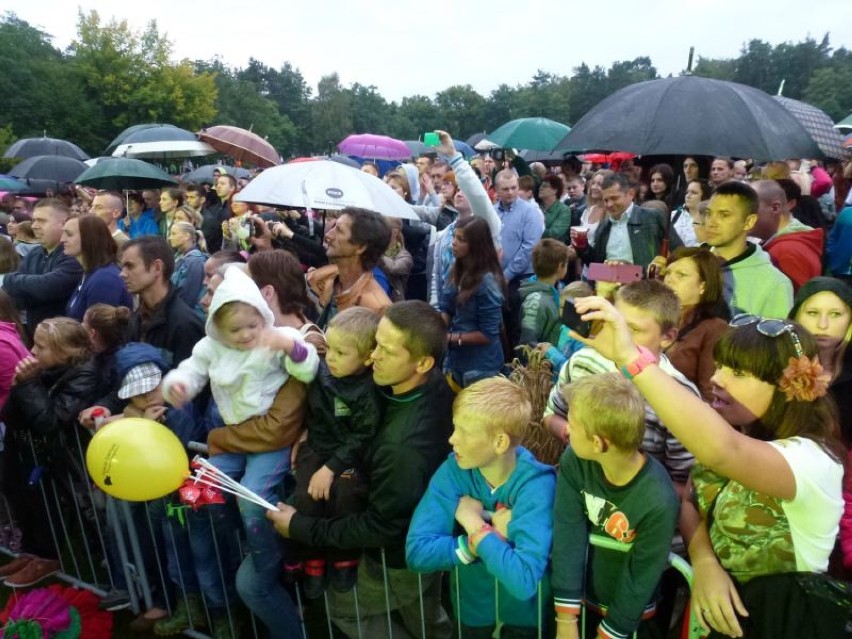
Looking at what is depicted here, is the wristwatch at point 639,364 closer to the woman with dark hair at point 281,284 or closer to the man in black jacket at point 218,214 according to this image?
the woman with dark hair at point 281,284

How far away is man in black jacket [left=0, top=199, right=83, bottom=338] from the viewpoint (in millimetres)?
4645

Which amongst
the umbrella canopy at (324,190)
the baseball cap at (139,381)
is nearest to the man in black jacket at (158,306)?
the baseball cap at (139,381)

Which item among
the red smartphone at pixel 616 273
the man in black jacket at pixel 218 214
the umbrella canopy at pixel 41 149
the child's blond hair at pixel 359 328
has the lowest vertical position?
the child's blond hair at pixel 359 328

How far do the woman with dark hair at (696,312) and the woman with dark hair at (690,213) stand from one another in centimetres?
286

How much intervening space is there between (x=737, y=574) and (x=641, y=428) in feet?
1.71

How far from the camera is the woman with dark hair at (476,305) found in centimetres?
430

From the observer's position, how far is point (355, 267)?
12.5 ft

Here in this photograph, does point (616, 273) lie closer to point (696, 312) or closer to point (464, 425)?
point (696, 312)

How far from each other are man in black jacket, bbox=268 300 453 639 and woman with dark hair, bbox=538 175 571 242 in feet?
16.0

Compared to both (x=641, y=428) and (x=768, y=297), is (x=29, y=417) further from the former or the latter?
(x=768, y=297)

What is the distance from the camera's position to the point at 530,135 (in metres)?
11.2

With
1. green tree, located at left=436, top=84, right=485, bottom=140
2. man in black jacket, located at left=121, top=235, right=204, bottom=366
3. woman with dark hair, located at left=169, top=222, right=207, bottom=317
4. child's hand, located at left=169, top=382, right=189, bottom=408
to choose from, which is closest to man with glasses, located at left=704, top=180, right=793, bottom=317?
child's hand, located at left=169, top=382, right=189, bottom=408

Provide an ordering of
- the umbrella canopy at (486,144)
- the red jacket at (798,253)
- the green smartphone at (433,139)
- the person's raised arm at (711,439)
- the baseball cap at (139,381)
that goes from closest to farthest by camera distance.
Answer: the person's raised arm at (711,439) < the baseball cap at (139,381) < the red jacket at (798,253) < the green smartphone at (433,139) < the umbrella canopy at (486,144)

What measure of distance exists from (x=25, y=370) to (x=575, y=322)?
113 inches
